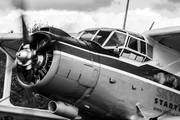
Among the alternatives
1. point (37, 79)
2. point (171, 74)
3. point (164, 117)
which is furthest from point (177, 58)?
point (37, 79)

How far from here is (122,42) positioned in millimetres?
11414

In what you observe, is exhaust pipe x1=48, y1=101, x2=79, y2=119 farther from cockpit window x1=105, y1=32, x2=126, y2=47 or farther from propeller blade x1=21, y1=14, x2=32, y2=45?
cockpit window x1=105, y1=32, x2=126, y2=47

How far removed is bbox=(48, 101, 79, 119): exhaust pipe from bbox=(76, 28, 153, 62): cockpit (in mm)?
1937

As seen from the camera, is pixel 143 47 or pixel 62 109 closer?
pixel 62 109

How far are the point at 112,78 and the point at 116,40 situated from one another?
1.21 m

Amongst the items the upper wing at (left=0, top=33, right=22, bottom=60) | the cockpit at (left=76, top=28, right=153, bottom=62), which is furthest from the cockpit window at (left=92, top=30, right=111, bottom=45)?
the upper wing at (left=0, top=33, right=22, bottom=60)

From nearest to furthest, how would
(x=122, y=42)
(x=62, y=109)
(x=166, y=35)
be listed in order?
(x=62, y=109), (x=122, y=42), (x=166, y=35)

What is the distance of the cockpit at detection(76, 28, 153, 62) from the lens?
11.3 m

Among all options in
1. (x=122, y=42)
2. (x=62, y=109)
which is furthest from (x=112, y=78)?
(x=62, y=109)

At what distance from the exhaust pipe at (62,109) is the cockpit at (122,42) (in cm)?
194

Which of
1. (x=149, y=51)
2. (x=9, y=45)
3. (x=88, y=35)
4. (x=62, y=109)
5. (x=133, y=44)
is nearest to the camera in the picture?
(x=62, y=109)

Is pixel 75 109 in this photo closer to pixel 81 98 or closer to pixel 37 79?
pixel 81 98

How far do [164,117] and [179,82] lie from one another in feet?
4.34

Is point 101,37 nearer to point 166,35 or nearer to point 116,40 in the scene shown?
point 116,40
